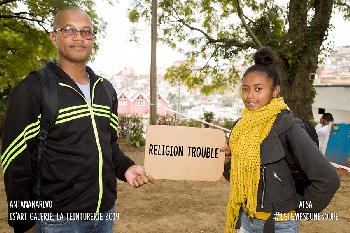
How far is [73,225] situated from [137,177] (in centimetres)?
53

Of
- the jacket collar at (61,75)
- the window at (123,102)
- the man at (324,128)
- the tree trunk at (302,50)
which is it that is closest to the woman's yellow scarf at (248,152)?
the jacket collar at (61,75)

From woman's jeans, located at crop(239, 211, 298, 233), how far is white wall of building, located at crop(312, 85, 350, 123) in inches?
996

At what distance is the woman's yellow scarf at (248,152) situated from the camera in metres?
2.08

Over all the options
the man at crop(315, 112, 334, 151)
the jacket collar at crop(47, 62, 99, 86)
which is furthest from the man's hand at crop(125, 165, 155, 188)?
the man at crop(315, 112, 334, 151)

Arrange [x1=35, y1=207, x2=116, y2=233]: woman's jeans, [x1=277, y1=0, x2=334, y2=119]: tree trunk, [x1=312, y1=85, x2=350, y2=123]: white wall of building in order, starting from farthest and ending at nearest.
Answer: [x1=312, y1=85, x2=350, y2=123]: white wall of building → [x1=277, y1=0, x2=334, y2=119]: tree trunk → [x1=35, y1=207, x2=116, y2=233]: woman's jeans

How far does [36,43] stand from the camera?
14.2 metres

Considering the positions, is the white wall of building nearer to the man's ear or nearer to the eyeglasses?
the man's ear

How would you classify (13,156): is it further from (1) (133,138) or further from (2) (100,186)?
(1) (133,138)

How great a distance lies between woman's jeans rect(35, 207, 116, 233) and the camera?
1899mm

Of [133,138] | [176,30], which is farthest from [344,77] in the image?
[133,138]

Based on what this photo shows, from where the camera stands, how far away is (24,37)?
14.2 m

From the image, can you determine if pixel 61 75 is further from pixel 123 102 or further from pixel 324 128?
pixel 123 102

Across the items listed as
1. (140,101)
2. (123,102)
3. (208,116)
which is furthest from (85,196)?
(123,102)

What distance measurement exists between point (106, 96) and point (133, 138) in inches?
424
